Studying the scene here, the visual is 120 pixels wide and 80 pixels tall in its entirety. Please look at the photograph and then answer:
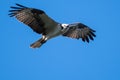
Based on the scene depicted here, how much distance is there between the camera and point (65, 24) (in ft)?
66.4

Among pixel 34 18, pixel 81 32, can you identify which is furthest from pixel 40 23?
pixel 81 32

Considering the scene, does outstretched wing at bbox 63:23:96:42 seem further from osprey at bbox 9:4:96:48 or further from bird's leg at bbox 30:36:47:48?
bird's leg at bbox 30:36:47:48

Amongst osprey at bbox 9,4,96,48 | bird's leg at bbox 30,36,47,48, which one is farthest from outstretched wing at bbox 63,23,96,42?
bird's leg at bbox 30,36,47,48

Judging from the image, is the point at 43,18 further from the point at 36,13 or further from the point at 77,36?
the point at 77,36

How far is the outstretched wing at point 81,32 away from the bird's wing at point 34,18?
116cm

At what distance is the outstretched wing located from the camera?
21095mm

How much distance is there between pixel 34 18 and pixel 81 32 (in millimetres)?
2153

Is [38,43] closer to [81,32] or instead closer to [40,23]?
[40,23]

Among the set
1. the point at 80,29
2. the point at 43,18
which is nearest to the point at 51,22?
the point at 43,18

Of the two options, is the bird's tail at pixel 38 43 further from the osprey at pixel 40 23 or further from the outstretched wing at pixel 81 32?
the outstretched wing at pixel 81 32

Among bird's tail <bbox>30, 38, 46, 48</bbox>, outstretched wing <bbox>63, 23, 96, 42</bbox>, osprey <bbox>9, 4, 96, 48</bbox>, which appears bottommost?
bird's tail <bbox>30, 38, 46, 48</bbox>

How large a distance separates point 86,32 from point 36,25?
2.23m

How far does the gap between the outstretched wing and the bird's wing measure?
1.16m

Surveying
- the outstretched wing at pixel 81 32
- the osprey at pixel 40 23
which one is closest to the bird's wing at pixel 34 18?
A: the osprey at pixel 40 23
